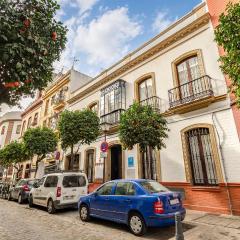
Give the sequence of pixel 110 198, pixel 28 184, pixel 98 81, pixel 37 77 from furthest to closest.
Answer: pixel 98 81 → pixel 28 184 → pixel 110 198 → pixel 37 77

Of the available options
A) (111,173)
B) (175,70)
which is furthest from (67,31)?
(111,173)

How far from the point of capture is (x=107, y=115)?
15570 mm

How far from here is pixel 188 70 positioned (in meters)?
11.6

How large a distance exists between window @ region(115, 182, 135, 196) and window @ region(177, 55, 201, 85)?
694 centimetres

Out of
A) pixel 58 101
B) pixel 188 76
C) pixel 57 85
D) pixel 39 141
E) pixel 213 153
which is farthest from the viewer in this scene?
pixel 57 85

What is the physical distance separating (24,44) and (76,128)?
922 cm

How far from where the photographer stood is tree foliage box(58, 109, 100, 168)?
13508 mm

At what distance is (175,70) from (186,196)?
679 cm

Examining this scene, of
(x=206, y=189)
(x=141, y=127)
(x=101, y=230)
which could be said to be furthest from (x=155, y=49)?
(x=101, y=230)

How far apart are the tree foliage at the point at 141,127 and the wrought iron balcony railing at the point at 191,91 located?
5.84ft

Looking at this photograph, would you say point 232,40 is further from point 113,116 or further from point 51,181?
point 113,116

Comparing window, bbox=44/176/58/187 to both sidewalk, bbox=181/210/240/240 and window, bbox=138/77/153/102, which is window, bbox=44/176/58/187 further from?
window, bbox=138/77/153/102

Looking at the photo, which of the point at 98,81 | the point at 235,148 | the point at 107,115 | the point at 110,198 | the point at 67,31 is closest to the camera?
the point at 67,31

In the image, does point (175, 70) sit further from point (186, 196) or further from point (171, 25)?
point (186, 196)
